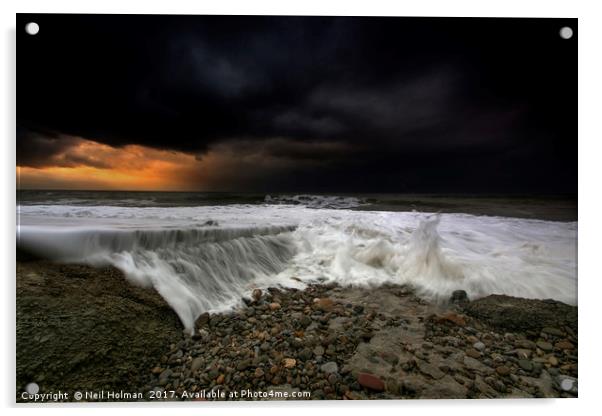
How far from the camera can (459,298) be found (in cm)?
211

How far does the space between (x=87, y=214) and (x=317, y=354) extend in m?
2.12

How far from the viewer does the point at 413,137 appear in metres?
2.27

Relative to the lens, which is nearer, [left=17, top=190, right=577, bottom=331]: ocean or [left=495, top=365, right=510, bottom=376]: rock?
[left=495, top=365, right=510, bottom=376]: rock

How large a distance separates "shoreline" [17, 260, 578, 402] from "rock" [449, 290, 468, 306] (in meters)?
0.11

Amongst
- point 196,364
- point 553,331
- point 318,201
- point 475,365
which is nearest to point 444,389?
point 475,365

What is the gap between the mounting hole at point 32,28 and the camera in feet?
6.59

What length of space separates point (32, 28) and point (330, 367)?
284cm

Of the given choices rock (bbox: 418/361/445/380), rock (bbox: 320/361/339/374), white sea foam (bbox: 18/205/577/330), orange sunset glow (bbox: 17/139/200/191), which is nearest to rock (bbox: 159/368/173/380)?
white sea foam (bbox: 18/205/577/330)

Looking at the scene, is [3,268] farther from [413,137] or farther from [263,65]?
[413,137]

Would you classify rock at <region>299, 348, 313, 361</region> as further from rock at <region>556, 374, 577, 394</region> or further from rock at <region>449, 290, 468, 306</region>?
rock at <region>556, 374, 577, 394</region>

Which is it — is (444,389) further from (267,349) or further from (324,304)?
(267,349)

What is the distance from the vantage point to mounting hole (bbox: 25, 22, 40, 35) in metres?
2.01

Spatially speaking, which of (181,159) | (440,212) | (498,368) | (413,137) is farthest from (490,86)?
(181,159)

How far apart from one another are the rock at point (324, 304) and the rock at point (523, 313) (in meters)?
0.90
